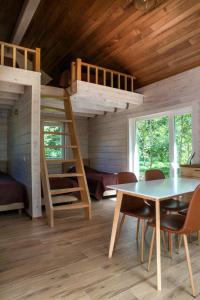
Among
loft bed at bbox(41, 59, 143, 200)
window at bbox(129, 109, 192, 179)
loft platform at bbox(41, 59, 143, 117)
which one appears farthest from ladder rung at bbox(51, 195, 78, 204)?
window at bbox(129, 109, 192, 179)

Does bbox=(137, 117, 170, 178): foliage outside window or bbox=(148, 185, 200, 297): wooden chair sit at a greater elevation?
bbox=(137, 117, 170, 178): foliage outside window

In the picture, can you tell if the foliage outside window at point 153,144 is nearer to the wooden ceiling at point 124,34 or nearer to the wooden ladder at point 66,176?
the wooden ceiling at point 124,34

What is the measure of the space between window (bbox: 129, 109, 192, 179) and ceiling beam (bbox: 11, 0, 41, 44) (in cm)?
312

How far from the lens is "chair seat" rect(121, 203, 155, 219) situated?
7.13 ft

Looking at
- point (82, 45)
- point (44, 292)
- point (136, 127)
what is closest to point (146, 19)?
point (82, 45)

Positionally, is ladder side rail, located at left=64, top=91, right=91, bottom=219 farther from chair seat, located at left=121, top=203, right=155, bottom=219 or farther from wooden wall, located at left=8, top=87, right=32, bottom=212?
chair seat, located at left=121, top=203, right=155, bottom=219

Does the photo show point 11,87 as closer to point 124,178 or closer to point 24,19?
point 24,19

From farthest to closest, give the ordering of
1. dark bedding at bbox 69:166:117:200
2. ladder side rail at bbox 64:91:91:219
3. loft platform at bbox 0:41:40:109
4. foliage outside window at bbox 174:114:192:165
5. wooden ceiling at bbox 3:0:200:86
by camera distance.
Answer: dark bedding at bbox 69:166:117:200
foliage outside window at bbox 174:114:192:165
ladder side rail at bbox 64:91:91:219
loft platform at bbox 0:41:40:109
wooden ceiling at bbox 3:0:200:86

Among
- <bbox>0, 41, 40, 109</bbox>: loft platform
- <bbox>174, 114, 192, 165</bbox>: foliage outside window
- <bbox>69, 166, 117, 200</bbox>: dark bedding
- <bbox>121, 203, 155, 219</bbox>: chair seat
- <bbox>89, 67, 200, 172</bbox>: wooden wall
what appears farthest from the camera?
<bbox>69, 166, 117, 200</bbox>: dark bedding

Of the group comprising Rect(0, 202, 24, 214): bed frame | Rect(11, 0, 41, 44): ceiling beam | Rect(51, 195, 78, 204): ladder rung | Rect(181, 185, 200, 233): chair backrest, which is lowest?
Rect(0, 202, 24, 214): bed frame

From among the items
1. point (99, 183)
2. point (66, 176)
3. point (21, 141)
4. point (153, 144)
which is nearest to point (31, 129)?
point (21, 141)

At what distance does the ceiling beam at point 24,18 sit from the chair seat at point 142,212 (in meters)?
3.64

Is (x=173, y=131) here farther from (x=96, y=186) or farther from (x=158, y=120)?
(x=96, y=186)

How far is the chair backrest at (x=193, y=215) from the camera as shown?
1628mm
